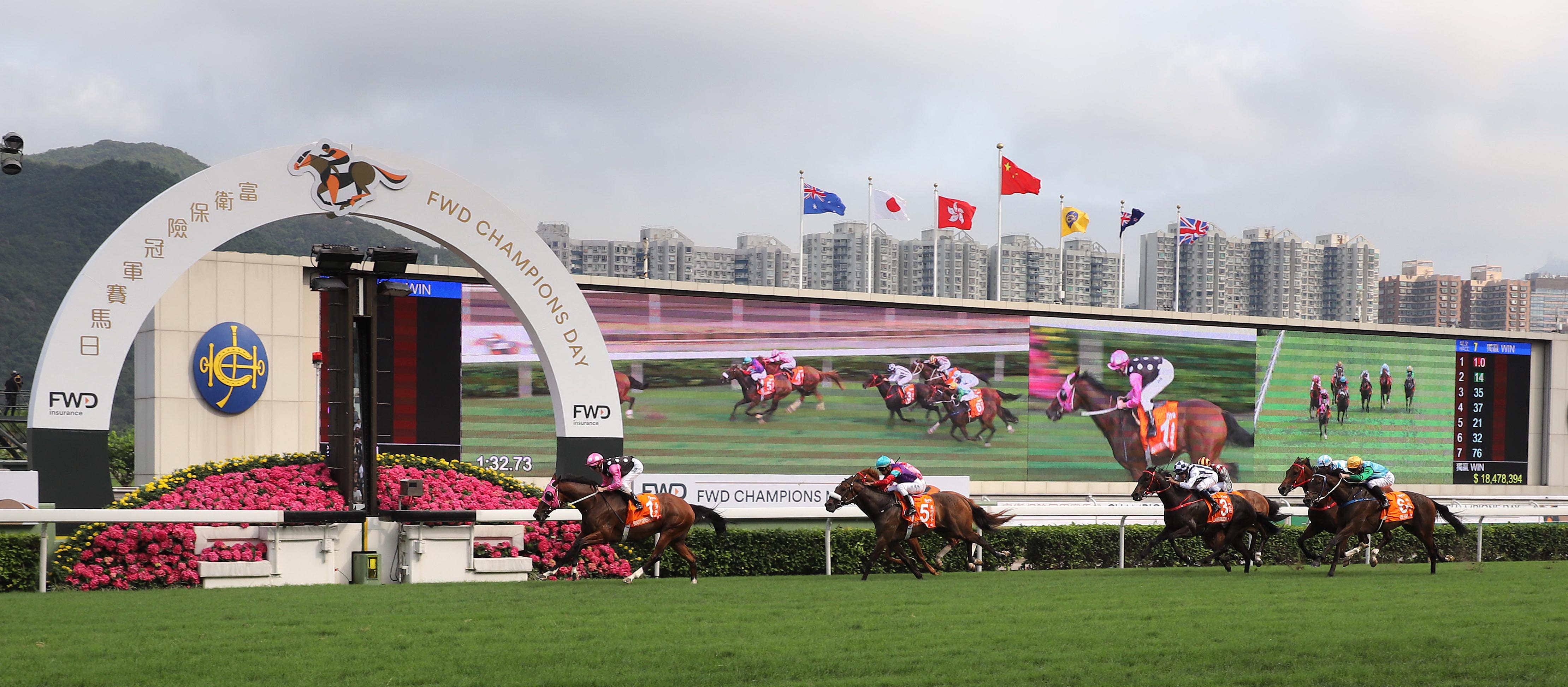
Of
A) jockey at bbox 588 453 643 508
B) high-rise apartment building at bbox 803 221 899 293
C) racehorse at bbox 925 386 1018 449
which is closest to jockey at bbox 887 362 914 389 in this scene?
racehorse at bbox 925 386 1018 449

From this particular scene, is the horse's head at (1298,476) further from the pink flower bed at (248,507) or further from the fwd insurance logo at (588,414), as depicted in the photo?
the fwd insurance logo at (588,414)

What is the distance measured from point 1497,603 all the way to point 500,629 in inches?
236

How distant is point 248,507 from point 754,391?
38.5 feet

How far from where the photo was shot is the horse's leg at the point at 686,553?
34.2 feet

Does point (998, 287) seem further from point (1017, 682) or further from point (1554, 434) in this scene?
point (1017, 682)

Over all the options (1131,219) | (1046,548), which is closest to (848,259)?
(1131,219)

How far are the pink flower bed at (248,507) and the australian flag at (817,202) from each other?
47.7 feet

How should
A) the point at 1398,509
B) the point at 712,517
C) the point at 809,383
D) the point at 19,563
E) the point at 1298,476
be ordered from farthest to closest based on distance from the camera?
the point at 809,383 < the point at 1298,476 < the point at 1398,509 < the point at 712,517 < the point at 19,563

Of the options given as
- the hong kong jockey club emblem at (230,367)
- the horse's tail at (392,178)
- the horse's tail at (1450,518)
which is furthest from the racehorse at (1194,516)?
the hong kong jockey club emblem at (230,367)

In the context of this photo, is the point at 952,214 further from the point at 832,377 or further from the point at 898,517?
the point at 898,517

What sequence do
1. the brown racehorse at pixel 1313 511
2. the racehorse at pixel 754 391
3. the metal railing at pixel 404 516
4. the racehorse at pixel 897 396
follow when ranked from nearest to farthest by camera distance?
1. the metal railing at pixel 404 516
2. the brown racehorse at pixel 1313 511
3. the racehorse at pixel 754 391
4. the racehorse at pixel 897 396

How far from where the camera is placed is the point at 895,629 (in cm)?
698

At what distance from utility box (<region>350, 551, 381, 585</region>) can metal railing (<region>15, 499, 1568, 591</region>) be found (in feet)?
0.86

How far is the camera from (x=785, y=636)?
262 inches
